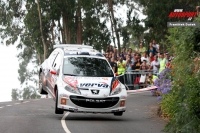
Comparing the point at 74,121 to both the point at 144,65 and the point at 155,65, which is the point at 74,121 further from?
the point at 144,65

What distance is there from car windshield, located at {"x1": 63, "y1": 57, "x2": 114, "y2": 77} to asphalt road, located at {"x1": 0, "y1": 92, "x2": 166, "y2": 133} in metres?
1.35

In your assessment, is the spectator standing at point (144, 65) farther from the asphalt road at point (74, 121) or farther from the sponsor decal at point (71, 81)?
the sponsor decal at point (71, 81)

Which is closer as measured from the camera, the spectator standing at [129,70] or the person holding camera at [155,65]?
the person holding camera at [155,65]

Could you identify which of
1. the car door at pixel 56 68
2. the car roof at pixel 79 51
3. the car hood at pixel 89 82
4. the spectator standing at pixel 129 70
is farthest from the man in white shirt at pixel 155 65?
the car hood at pixel 89 82

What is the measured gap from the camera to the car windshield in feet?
68.3

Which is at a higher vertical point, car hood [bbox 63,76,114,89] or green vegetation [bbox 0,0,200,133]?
green vegetation [bbox 0,0,200,133]

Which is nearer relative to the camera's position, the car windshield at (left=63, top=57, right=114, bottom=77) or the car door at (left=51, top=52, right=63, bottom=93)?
the car windshield at (left=63, top=57, right=114, bottom=77)

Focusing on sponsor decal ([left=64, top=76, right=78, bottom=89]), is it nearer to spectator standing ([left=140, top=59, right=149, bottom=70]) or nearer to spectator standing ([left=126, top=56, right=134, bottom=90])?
spectator standing ([left=140, top=59, right=149, bottom=70])

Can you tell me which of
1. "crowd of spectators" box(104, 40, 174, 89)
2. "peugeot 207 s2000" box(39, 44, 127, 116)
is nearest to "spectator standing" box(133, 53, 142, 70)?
"crowd of spectators" box(104, 40, 174, 89)

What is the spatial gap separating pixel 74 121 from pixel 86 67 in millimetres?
2221

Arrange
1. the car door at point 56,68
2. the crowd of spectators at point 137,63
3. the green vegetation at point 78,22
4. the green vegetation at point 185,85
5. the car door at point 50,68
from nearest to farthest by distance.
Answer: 1. the green vegetation at point 185,85
2. the car door at point 56,68
3. the car door at point 50,68
4. the crowd of spectators at point 137,63
5. the green vegetation at point 78,22

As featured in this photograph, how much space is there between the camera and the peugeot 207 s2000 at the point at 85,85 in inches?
775

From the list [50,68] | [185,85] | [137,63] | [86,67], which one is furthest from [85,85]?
[137,63]

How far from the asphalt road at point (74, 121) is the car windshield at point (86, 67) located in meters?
1.35
